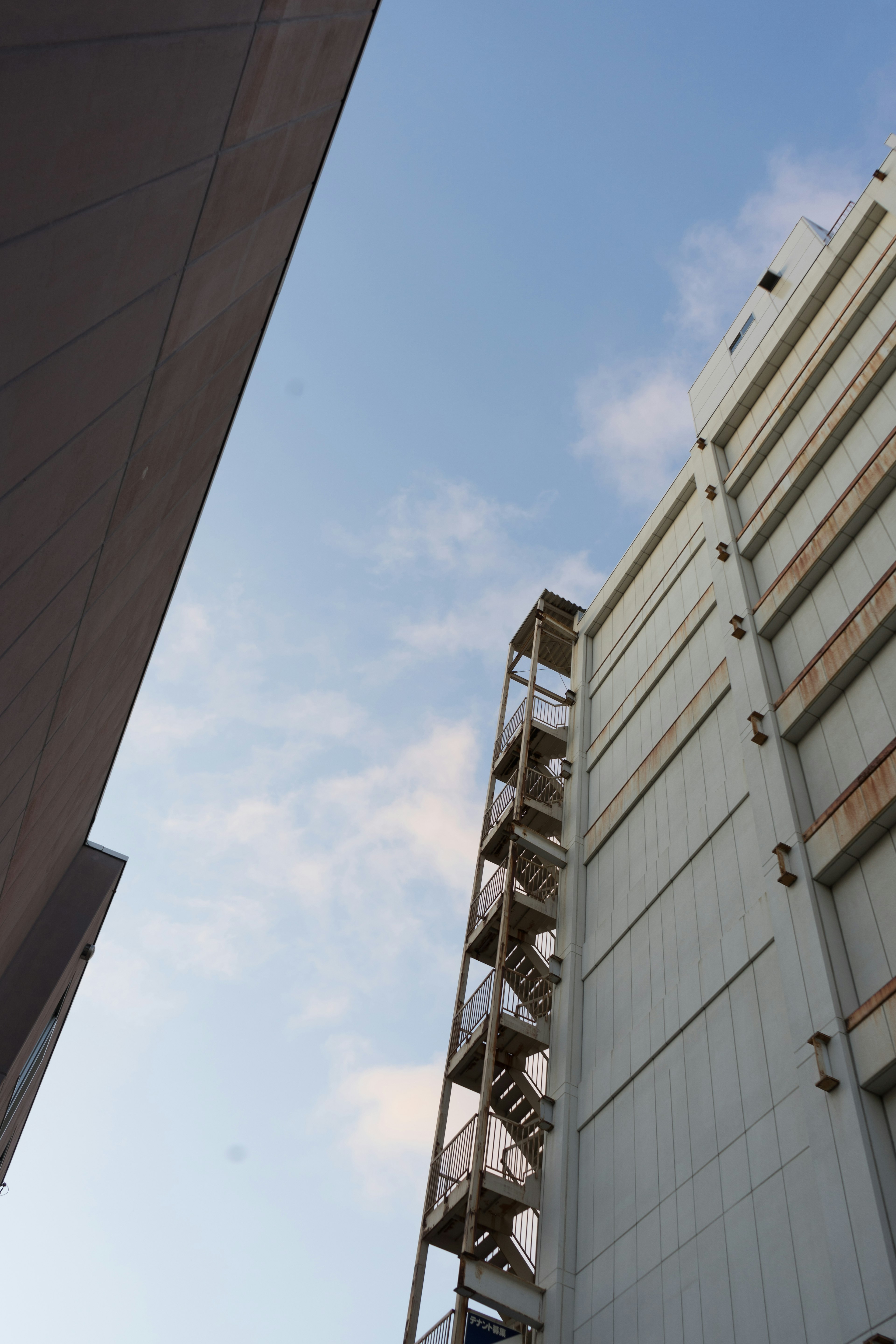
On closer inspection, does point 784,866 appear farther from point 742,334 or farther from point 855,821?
point 742,334

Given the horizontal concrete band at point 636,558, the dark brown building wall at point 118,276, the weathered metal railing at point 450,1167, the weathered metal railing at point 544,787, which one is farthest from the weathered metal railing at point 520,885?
the dark brown building wall at point 118,276

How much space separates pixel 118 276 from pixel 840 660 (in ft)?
49.0

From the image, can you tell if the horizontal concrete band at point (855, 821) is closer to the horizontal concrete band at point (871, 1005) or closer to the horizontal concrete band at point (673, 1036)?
the horizontal concrete band at point (673, 1036)

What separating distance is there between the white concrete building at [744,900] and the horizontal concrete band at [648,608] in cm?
15

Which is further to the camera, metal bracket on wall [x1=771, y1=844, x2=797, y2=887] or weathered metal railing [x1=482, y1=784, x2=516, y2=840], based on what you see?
weathered metal railing [x1=482, y1=784, x2=516, y2=840]

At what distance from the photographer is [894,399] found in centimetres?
1916

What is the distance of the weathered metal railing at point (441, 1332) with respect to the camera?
58.9ft

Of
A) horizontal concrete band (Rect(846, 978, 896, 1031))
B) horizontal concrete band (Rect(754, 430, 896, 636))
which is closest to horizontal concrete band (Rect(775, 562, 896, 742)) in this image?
horizontal concrete band (Rect(754, 430, 896, 636))

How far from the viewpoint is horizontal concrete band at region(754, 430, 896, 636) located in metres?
18.1

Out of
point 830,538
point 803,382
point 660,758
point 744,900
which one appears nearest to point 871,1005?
point 744,900

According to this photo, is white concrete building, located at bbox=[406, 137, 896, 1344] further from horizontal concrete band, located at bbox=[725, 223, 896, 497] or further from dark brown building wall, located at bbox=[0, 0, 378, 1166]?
dark brown building wall, located at bbox=[0, 0, 378, 1166]

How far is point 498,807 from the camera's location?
30.0 m

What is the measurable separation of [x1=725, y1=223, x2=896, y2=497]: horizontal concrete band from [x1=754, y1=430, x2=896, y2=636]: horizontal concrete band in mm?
4886

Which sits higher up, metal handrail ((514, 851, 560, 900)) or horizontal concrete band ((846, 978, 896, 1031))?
metal handrail ((514, 851, 560, 900))
